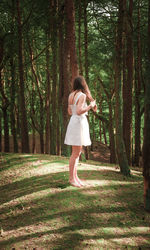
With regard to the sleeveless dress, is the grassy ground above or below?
below

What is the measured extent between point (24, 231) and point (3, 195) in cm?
253

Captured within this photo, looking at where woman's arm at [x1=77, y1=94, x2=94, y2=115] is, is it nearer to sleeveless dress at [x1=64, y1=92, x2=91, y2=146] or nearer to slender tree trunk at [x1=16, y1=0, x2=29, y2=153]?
sleeveless dress at [x1=64, y1=92, x2=91, y2=146]

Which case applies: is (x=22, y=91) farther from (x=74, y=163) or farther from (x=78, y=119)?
(x=74, y=163)

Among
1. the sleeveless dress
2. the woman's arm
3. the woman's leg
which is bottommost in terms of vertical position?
the woman's leg

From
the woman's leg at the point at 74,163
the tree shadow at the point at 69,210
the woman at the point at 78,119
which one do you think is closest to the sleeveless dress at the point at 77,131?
the woman at the point at 78,119

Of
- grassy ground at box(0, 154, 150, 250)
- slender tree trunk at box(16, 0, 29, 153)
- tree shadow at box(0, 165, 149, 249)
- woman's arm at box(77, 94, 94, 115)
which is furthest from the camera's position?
slender tree trunk at box(16, 0, 29, 153)

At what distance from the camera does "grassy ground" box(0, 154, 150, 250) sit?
4.03 m

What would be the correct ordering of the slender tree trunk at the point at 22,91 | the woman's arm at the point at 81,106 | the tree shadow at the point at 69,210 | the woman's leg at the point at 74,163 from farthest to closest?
the slender tree trunk at the point at 22,91 → the woman's leg at the point at 74,163 → the woman's arm at the point at 81,106 → the tree shadow at the point at 69,210

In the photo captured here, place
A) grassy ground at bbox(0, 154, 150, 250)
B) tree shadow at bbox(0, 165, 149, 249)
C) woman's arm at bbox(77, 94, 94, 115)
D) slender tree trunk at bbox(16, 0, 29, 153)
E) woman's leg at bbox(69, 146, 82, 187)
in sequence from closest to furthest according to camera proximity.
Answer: grassy ground at bbox(0, 154, 150, 250) → tree shadow at bbox(0, 165, 149, 249) → woman's arm at bbox(77, 94, 94, 115) → woman's leg at bbox(69, 146, 82, 187) → slender tree trunk at bbox(16, 0, 29, 153)

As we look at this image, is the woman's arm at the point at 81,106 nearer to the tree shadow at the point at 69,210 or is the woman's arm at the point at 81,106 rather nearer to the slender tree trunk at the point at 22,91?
the tree shadow at the point at 69,210

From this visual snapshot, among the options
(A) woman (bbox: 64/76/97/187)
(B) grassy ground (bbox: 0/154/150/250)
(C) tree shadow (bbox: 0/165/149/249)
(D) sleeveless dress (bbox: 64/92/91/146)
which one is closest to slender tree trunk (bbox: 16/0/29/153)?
(B) grassy ground (bbox: 0/154/150/250)

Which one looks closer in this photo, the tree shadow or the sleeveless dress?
the tree shadow

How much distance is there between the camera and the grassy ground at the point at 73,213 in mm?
4027

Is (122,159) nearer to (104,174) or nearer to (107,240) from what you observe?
(104,174)
